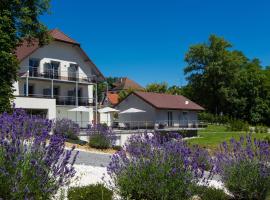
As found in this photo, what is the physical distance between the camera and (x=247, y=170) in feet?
26.9

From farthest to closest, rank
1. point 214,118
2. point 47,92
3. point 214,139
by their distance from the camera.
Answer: point 214,118 → point 47,92 → point 214,139

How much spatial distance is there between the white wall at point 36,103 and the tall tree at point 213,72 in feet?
125

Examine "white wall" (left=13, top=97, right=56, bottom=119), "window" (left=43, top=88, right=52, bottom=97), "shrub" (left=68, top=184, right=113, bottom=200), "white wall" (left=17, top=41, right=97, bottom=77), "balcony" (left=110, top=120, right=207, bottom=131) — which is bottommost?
"shrub" (left=68, top=184, right=113, bottom=200)

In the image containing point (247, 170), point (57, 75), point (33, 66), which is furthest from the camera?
point (57, 75)

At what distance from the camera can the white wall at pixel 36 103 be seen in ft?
116

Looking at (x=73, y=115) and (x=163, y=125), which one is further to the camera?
(x=163, y=125)

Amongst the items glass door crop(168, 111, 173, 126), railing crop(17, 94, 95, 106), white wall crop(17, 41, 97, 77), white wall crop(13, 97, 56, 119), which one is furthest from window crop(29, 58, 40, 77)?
glass door crop(168, 111, 173, 126)

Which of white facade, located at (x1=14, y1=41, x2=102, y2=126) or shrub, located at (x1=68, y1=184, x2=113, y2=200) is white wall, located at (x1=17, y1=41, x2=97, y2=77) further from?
shrub, located at (x1=68, y1=184, x2=113, y2=200)

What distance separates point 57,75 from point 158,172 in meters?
41.1

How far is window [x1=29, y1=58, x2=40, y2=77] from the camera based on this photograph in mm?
43625

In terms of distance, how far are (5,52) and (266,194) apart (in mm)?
22076

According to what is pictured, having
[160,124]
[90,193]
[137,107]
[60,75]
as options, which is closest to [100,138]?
[90,193]

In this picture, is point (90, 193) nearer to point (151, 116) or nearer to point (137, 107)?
point (151, 116)

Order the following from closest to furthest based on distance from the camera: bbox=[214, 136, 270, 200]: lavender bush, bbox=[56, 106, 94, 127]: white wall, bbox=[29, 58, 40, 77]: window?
1. bbox=[214, 136, 270, 200]: lavender bush
2. bbox=[29, 58, 40, 77]: window
3. bbox=[56, 106, 94, 127]: white wall
